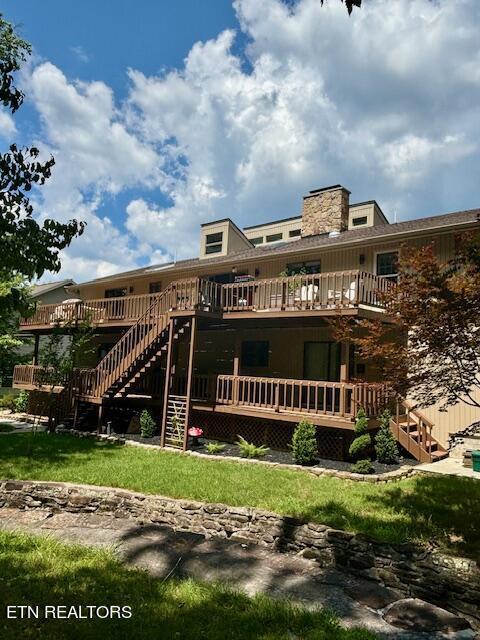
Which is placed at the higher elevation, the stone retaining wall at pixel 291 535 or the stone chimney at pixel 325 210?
the stone chimney at pixel 325 210

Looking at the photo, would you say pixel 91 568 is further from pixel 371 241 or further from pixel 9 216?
pixel 371 241

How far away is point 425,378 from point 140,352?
10.3 meters

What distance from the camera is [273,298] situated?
1625 cm

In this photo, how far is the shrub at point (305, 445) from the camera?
1173 cm

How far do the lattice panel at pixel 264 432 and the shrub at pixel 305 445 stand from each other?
1.28m

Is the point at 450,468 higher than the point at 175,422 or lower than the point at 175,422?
lower

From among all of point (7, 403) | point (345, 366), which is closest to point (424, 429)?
point (345, 366)

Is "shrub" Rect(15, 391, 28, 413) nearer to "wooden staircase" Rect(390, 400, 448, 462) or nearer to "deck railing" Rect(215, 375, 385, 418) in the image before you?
"deck railing" Rect(215, 375, 385, 418)

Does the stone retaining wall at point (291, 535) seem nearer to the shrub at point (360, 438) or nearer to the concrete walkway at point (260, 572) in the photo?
the concrete walkway at point (260, 572)

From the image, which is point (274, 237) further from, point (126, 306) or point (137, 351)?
point (137, 351)

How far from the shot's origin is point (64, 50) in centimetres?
857

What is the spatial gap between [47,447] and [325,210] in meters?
15.7

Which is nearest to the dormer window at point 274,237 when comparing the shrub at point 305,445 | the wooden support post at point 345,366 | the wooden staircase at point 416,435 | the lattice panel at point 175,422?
the lattice panel at point 175,422

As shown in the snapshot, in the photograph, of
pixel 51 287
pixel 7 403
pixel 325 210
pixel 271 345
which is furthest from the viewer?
pixel 51 287
